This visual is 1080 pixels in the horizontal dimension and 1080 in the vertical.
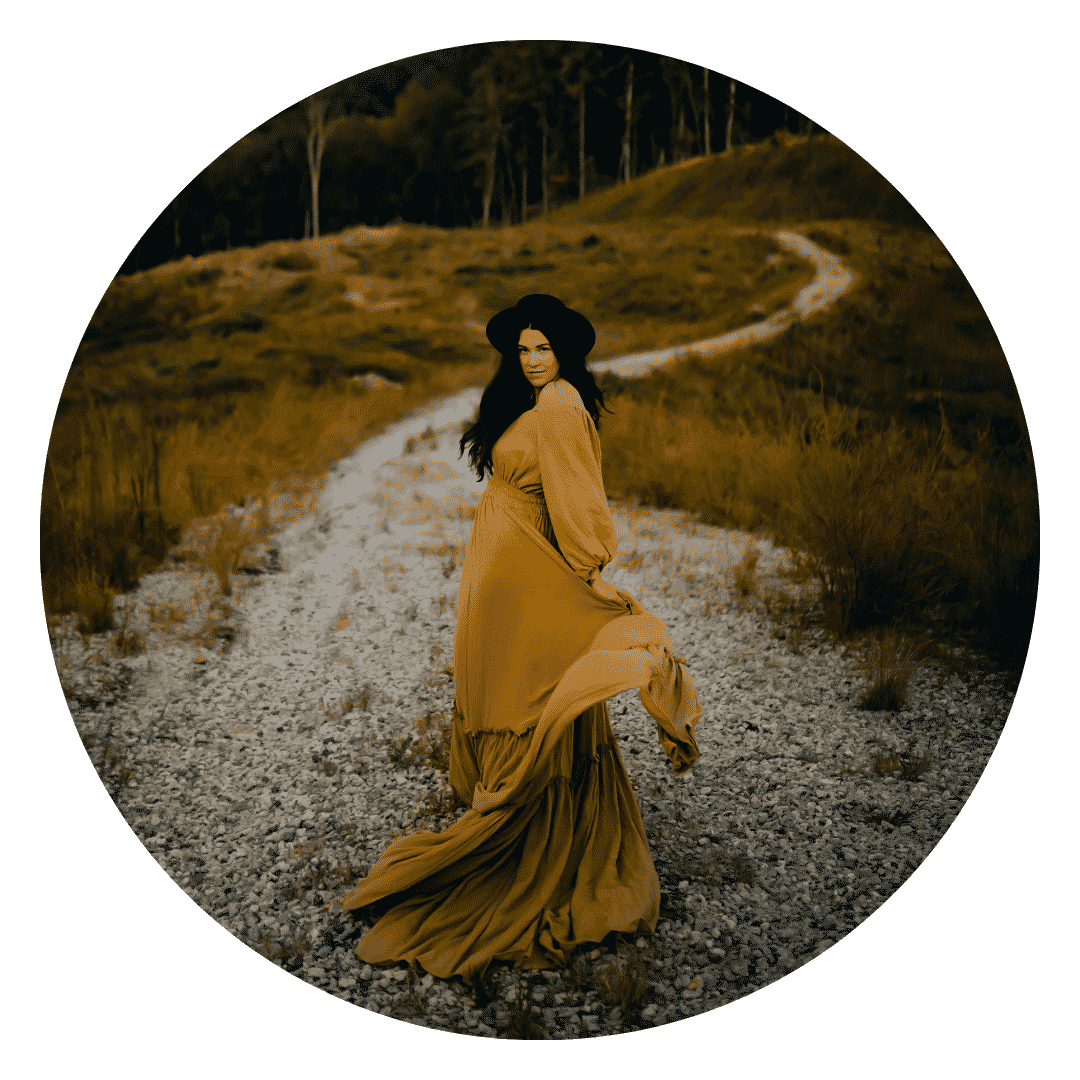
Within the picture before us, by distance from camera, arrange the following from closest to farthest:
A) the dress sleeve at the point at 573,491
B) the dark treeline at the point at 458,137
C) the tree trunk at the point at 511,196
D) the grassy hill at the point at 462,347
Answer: the dress sleeve at the point at 573,491
the grassy hill at the point at 462,347
the dark treeline at the point at 458,137
the tree trunk at the point at 511,196

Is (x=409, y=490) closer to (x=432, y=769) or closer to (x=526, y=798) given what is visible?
(x=432, y=769)

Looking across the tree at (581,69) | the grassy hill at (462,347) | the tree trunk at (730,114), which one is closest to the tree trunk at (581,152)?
the tree at (581,69)

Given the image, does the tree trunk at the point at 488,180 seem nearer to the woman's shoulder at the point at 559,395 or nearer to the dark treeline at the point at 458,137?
the dark treeline at the point at 458,137

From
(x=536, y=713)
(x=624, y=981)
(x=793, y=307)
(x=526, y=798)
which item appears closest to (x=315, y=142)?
(x=793, y=307)

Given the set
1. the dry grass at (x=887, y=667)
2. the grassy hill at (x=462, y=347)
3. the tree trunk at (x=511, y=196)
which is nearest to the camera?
the dry grass at (x=887, y=667)

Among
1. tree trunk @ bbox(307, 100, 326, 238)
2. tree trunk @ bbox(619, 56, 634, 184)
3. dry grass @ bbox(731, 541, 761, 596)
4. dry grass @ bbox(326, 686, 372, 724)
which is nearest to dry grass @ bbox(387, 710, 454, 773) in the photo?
dry grass @ bbox(326, 686, 372, 724)

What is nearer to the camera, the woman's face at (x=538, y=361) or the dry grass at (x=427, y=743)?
the woman's face at (x=538, y=361)

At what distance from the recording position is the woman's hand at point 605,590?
2.98 meters

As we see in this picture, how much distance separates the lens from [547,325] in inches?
122

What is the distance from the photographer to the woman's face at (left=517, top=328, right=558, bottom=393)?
3.09 meters

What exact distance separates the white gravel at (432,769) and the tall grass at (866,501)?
155 millimetres

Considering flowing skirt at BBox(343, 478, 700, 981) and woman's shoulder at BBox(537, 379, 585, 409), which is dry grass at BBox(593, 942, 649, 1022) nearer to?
flowing skirt at BBox(343, 478, 700, 981)

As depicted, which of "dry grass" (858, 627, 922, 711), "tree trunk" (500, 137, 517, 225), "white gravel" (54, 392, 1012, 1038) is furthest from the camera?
"tree trunk" (500, 137, 517, 225)

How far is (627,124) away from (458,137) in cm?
69
